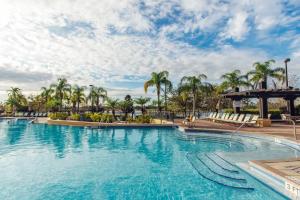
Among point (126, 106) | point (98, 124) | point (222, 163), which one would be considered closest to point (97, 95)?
point (126, 106)

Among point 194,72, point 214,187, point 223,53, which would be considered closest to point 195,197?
point 214,187

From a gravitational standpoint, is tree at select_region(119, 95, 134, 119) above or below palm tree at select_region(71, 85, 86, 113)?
below

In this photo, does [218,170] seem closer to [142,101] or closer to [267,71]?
[142,101]

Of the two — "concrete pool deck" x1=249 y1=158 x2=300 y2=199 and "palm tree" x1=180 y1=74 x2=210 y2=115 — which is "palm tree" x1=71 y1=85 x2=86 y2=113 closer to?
"palm tree" x1=180 y1=74 x2=210 y2=115

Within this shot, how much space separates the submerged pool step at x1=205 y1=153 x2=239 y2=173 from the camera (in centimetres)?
692

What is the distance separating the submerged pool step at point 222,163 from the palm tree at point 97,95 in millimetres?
31589

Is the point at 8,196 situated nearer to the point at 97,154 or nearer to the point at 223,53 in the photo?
the point at 97,154

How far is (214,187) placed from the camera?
5.94m

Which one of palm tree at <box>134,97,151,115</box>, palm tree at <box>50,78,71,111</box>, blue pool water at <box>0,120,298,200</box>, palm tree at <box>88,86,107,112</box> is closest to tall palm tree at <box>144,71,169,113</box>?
palm tree at <box>134,97,151,115</box>

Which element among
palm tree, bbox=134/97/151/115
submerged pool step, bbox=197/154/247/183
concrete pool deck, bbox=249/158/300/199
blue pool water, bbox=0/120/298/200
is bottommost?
blue pool water, bbox=0/120/298/200

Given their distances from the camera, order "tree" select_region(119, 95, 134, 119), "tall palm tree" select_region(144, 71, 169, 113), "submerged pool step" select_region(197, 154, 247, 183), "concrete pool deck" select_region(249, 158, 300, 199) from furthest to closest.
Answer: "tree" select_region(119, 95, 134, 119) → "tall palm tree" select_region(144, 71, 169, 113) → "submerged pool step" select_region(197, 154, 247, 183) → "concrete pool deck" select_region(249, 158, 300, 199)

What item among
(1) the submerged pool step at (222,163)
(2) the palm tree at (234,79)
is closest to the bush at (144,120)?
(1) the submerged pool step at (222,163)

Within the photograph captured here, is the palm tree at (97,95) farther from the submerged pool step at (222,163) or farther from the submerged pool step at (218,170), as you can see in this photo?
the submerged pool step at (218,170)

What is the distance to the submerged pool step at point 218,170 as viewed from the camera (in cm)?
629
